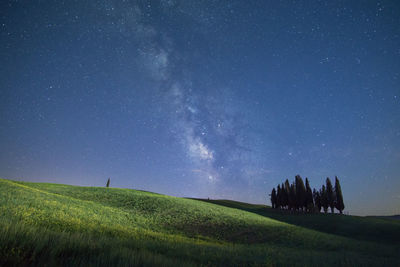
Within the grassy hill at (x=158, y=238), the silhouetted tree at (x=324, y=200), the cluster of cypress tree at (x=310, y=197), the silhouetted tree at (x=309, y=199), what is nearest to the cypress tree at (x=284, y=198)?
the cluster of cypress tree at (x=310, y=197)

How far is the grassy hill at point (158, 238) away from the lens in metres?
3.56

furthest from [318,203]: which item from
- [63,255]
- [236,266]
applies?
[63,255]

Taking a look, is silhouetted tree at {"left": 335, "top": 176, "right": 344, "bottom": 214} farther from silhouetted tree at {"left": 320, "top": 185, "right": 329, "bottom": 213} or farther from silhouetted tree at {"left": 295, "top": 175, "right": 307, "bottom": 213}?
silhouetted tree at {"left": 295, "top": 175, "right": 307, "bottom": 213}

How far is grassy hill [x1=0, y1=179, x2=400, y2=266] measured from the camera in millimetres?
3559

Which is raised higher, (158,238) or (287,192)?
(287,192)

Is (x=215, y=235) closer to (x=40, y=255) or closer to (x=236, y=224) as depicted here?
(x=236, y=224)

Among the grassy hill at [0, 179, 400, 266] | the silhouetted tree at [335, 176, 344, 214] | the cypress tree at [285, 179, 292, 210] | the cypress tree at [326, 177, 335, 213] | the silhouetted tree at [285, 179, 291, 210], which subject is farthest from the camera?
the silhouetted tree at [285, 179, 291, 210]

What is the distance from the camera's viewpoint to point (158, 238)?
47.4 ft

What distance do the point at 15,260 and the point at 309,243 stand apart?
23.2 m

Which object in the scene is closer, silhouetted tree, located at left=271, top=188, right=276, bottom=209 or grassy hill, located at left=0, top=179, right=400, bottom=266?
grassy hill, located at left=0, top=179, right=400, bottom=266

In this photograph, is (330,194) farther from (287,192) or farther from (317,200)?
(287,192)

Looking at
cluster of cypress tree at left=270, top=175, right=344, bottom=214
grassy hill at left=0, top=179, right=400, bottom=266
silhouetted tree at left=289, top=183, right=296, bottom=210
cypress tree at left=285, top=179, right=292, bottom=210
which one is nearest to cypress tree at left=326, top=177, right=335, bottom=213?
cluster of cypress tree at left=270, top=175, right=344, bottom=214

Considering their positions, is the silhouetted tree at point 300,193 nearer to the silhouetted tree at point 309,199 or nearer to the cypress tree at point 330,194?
the silhouetted tree at point 309,199

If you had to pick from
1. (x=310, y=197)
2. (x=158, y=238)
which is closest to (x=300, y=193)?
(x=310, y=197)
